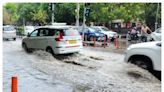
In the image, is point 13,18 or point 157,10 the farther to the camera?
point 13,18

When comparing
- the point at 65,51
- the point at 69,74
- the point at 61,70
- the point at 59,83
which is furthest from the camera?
the point at 65,51

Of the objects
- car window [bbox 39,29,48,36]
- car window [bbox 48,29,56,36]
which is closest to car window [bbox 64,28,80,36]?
car window [bbox 48,29,56,36]

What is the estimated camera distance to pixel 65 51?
571 inches

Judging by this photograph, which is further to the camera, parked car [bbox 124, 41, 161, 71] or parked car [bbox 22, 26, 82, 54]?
parked car [bbox 22, 26, 82, 54]

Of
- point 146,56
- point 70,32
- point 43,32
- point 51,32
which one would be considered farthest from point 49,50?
point 146,56

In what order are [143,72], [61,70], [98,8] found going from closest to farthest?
[143,72] → [61,70] → [98,8]

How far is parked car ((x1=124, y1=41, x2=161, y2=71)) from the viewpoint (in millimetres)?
9203

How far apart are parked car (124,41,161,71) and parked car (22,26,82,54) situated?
16.0ft

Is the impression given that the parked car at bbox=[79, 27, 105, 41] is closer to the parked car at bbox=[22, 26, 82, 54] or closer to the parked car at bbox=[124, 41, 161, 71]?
the parked car at bbox=[22, 26, 82, 54]

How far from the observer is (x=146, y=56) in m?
9.44

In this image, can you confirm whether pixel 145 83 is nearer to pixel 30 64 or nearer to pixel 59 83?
pixel 59 83

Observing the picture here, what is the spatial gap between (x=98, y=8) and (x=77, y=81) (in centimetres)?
3186

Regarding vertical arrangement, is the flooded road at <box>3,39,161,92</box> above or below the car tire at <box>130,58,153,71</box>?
below

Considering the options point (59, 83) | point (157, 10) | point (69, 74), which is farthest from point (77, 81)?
point (157, 10)
